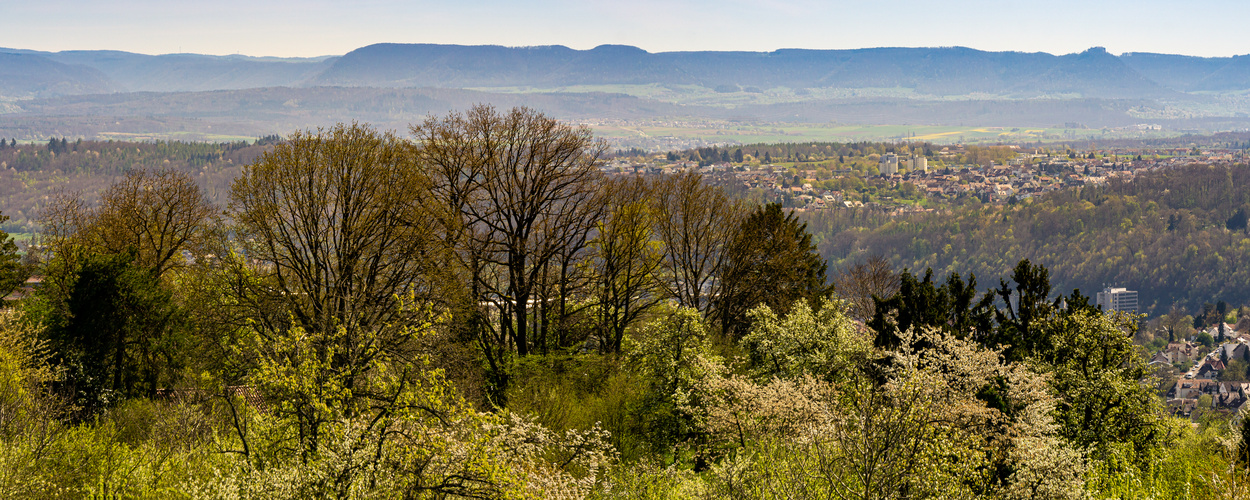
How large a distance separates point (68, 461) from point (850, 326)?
2014 centimetres

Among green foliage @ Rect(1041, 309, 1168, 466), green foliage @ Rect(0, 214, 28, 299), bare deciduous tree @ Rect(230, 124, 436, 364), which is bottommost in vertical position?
green foliage @ Rect(1041, 309, 1168, 466)

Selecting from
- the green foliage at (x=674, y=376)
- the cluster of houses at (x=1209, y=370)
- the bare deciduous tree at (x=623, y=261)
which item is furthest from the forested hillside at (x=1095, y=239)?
the green foliage at (x=674, y=376)

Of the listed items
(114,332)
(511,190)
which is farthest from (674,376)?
(114,332)

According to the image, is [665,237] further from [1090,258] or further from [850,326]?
[1090,258]

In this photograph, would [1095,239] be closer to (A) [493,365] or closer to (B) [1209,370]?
(B) [1209,370]

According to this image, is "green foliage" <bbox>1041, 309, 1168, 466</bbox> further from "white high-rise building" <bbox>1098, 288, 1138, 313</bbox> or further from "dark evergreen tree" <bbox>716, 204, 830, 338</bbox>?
"white high-rise building" <bbox>1098, 288, 1138, 313</bbox>

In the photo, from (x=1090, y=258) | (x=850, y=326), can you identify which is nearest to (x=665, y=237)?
(x=850, y=326)

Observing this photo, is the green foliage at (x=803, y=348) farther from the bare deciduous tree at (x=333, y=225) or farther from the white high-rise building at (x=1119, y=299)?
the white high-rise building at (x=1119, y=299)

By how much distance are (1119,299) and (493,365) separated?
14511cm

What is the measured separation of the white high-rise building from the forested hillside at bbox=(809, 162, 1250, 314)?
11.7 feet

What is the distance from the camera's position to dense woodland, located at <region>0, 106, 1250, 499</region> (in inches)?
499

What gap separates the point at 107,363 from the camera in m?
25.3

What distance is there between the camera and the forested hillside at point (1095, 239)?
151125 millimetres

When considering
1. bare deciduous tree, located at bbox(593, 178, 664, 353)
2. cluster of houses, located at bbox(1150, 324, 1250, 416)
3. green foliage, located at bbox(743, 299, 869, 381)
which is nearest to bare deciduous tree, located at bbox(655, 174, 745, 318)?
bare deciduous tree, located at bbox(593, 178, 664, 353)
